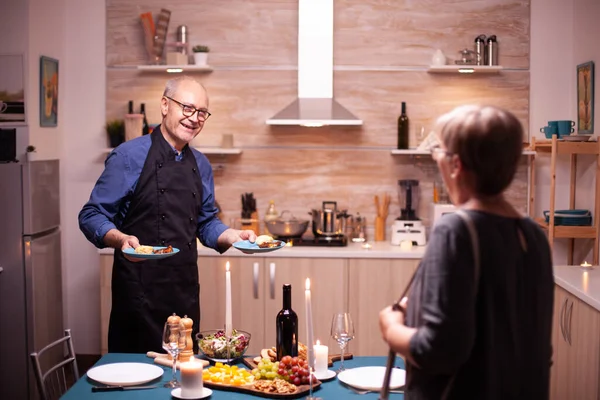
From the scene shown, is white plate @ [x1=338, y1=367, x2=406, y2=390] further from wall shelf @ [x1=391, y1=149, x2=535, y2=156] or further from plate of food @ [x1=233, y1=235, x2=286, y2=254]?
wall shelf @ [x1=391, y1=149, x2=535, y2=156]

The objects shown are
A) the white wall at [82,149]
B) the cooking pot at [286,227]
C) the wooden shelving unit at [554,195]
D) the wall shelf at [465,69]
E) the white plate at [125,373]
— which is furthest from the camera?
the white wall at [82,149]

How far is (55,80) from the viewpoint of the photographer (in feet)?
16.3

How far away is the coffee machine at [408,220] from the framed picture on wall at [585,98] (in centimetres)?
108

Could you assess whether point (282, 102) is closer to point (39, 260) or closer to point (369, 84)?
point (369, 84)

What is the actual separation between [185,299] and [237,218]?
1851 mm

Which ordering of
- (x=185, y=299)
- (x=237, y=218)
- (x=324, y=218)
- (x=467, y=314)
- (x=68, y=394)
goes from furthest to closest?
(x=237, y=218)
(x=324, y=218)
(x=185, y=299)
(x=68, y=394)
(x=467, y=314)

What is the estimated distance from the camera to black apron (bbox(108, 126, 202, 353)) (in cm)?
318

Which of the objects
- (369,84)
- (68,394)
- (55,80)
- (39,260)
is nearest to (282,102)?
(369,84)

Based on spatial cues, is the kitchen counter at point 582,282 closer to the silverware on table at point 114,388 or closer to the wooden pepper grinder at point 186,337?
the wooden pepper grinder at point 186,337

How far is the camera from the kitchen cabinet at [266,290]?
15.2 feet

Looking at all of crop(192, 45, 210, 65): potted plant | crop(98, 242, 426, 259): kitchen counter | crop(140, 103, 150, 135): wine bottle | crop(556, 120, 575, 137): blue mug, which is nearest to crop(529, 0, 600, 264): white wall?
crop(556, 120, 575, 137): blue mug

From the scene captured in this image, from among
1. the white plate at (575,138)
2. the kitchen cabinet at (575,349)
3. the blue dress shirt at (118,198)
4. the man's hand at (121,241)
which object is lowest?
the kitchen cabinet at (575,349)

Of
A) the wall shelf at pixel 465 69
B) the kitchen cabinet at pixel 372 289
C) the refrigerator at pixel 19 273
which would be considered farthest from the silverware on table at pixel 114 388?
the wall shelf at pixel 465 69

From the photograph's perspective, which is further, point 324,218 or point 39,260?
point 324,218
